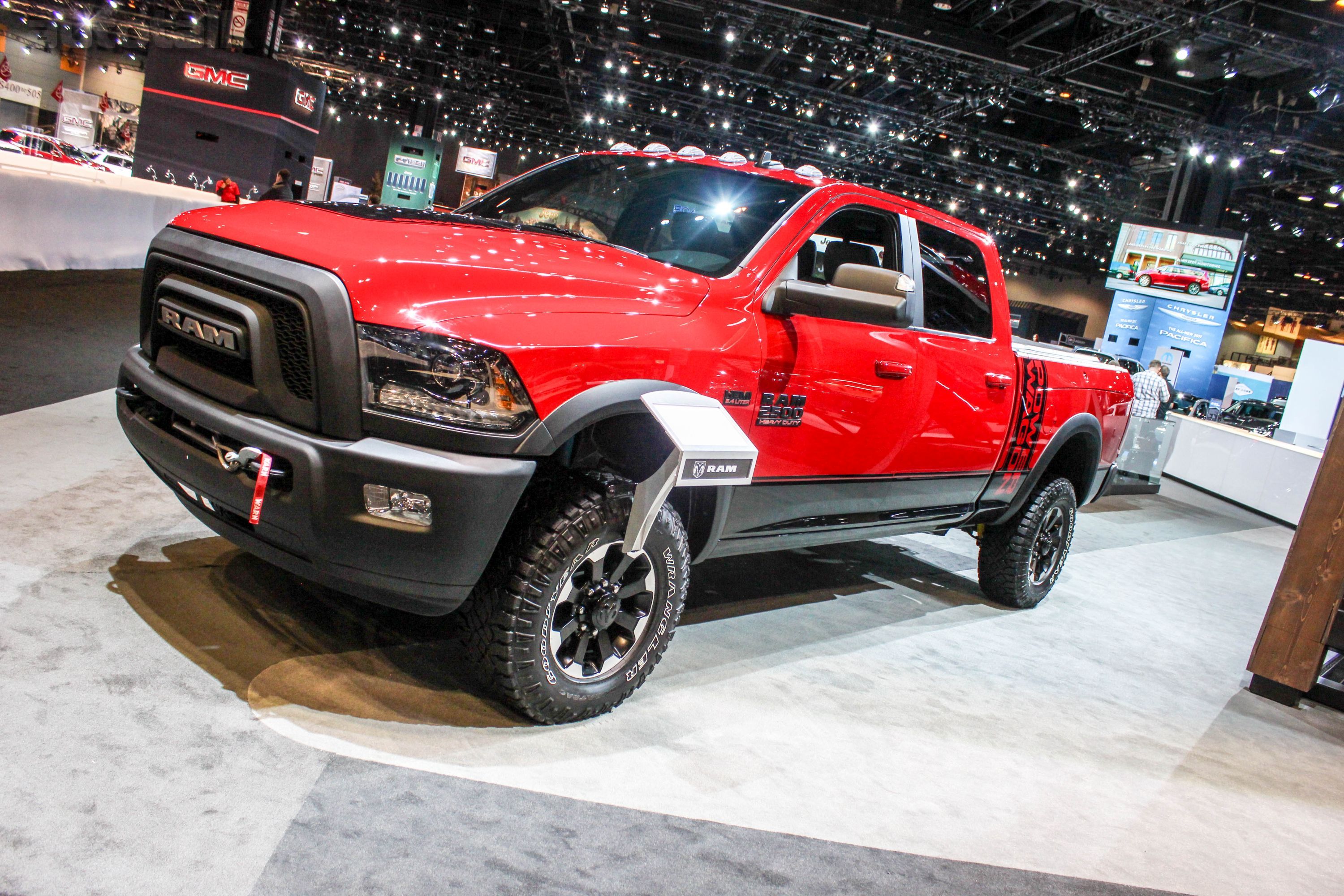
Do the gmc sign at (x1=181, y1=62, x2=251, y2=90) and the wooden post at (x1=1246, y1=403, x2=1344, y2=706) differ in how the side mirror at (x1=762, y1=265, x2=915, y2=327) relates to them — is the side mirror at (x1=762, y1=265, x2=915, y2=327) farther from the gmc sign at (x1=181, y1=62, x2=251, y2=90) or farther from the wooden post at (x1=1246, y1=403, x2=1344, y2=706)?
the gmc sign at (x1=181, y1=62, x2=251, y2=90)

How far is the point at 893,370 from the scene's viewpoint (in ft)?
11.2

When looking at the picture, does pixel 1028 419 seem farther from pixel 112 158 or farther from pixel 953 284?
pixel 112 158

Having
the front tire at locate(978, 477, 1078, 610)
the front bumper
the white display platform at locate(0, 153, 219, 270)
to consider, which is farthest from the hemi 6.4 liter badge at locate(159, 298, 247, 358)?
the white display platform at locate(0, 153, 219, 270)

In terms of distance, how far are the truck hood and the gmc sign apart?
17.2 metres

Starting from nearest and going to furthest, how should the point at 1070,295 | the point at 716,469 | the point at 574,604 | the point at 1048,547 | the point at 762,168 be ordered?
the point at 716,469 < the point at 574,604 < the point at 762,168 < the point at 1048,547 < the point at 1070,295

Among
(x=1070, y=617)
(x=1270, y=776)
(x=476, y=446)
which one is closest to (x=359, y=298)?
(x=476, y=446)

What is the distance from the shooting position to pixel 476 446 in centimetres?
223

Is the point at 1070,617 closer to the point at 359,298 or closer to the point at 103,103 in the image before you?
the point at 359,298

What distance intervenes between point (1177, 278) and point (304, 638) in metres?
17.8

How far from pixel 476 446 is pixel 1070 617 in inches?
163

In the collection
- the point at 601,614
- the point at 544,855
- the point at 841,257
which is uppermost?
the point at 841,257

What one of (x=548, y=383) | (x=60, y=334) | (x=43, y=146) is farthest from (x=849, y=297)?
(x=43, y=146)

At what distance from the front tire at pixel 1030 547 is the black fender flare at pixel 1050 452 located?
0.10 m

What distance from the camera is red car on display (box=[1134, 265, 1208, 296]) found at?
16516mm
